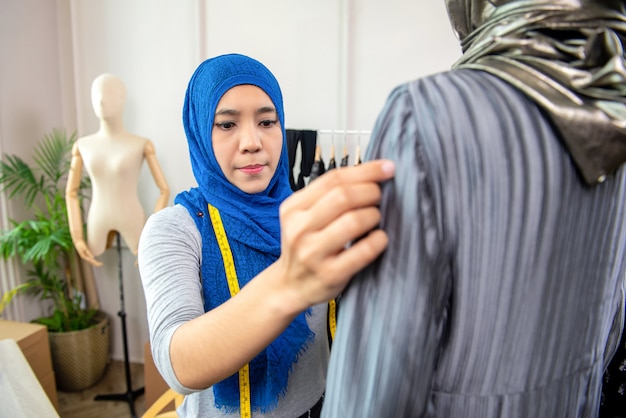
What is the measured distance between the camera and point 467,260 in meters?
0.40

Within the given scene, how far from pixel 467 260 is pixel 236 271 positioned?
646 millimetres

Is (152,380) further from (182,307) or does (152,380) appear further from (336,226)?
(336,226)

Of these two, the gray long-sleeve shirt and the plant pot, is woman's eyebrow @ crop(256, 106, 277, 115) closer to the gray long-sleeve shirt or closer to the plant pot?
the gray long-sleeve shirt

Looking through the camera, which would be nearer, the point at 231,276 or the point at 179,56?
the point at 231,276

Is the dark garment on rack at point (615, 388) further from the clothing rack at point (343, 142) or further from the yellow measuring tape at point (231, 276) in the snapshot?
the clothing rack at point (343, 142)

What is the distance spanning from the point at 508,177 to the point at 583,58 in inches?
5.5

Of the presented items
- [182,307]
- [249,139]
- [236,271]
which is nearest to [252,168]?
[249,139]

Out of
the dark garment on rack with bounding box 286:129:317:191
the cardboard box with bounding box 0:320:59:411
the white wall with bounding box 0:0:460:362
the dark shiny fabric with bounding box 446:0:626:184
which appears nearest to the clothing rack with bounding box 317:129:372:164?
the white wall with bounding box 0:0:460:362

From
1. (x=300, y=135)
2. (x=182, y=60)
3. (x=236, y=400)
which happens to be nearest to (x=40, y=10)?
(x=182, y=60)

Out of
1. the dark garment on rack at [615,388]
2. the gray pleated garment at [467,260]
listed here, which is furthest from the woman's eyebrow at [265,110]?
the dark garment on rack at [615,388]

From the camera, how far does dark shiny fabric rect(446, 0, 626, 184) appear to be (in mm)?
383

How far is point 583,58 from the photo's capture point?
39 cm

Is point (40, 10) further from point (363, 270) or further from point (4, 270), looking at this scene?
point (363, 270)

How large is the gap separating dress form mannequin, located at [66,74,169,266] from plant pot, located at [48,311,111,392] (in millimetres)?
667
